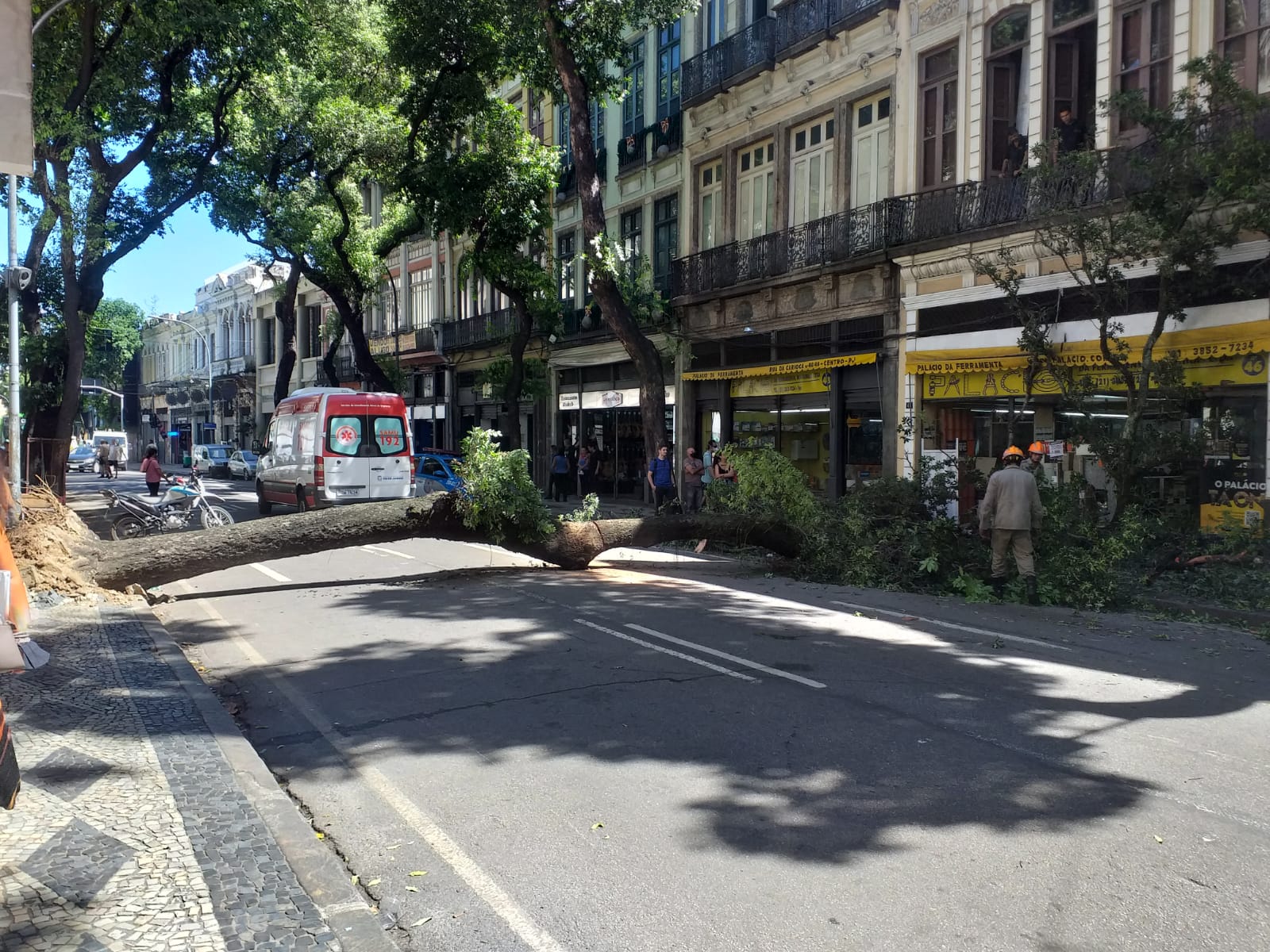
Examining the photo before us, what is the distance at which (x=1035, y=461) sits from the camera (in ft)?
44.9

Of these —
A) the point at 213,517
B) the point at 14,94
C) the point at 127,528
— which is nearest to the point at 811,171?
the point at 213,517

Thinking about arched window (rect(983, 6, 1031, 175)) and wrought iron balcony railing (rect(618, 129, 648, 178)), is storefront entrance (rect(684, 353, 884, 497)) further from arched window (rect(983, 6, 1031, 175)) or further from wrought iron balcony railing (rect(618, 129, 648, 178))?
wrought iron balcony railing (rect(618, 129, 648, 178))

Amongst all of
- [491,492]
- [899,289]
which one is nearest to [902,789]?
[491,492]

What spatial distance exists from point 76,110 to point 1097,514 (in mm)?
15697

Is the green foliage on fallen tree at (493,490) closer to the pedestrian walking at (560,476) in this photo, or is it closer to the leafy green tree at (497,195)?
the leafy green tree at (497,195)

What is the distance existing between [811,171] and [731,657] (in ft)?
52.7

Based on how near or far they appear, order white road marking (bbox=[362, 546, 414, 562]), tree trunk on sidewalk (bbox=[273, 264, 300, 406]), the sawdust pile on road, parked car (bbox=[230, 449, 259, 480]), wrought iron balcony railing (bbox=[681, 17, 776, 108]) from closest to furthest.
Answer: the sawdust pile on road < white road marking (bbox=[362, 546, 414, 562]) < wrought iron balcony railing (bbox=[681, 17, 776, 108]) < tree trunk on sidewalk (bbox=[273, 264, 300, 406]) < parked car (bbox=[230, 449, 259, 480])

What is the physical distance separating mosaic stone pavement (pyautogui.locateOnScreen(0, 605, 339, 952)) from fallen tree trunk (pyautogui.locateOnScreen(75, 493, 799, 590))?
3981 mm

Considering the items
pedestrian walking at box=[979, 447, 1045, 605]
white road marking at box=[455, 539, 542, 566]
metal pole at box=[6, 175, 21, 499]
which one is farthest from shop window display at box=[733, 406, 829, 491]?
metal pole at box=[6, 175, 21, 499]

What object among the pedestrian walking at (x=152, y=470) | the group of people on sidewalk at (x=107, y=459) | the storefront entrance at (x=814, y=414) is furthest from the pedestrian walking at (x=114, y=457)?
the storefront entrance at (x=814, y=414)

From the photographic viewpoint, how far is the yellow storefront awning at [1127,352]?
1355 centimetres

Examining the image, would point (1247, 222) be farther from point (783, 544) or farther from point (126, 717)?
point (126, 717)

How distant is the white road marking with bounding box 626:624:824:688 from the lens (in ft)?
24.2

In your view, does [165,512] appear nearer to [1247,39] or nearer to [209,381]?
[1247,39]
